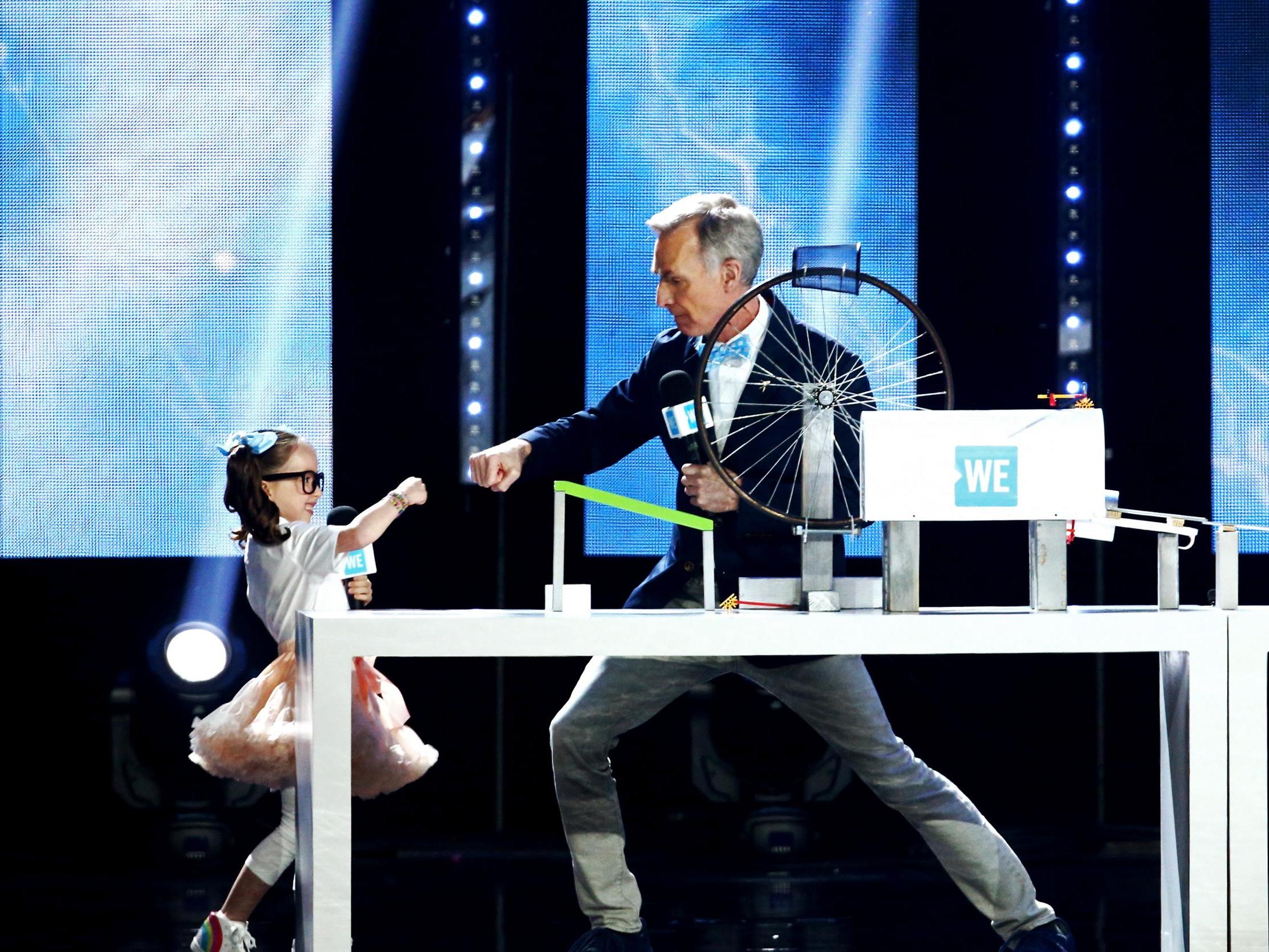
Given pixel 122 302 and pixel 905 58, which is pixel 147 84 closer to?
pixel 122 302

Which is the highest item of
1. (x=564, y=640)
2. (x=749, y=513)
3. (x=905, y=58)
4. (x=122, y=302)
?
(x=905, y=58)

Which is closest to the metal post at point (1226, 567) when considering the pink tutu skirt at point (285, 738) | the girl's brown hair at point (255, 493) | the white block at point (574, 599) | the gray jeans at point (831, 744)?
the gray jeans at point (831, 744)

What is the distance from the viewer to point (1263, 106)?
178 inches

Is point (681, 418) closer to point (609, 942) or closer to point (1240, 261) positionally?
point (609, 942)

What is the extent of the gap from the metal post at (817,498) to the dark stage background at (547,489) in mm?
1628

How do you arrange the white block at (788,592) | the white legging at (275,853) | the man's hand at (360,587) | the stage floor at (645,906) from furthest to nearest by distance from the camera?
the man's hand at (360,587), the stage floor at (645,906), the white legging at (275,853), the white block at (788,592)

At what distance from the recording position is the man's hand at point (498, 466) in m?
3.16

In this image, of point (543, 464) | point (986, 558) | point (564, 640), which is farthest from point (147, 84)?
point (986, 558)

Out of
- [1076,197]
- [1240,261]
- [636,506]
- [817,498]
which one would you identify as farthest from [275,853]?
[1240,261]

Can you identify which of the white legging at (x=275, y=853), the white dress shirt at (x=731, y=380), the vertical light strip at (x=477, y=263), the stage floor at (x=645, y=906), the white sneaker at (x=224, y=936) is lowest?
the stage floor at (x=645, y=906)

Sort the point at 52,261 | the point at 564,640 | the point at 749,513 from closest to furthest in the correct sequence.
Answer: the point at 564,640
the point at 749,513
the point at 52,261

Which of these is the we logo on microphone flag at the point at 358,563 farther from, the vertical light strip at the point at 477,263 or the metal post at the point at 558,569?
the vertical light strip at the point at 477,263

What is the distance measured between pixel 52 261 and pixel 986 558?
3.01 meters

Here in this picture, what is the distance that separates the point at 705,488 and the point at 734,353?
1.39ft
